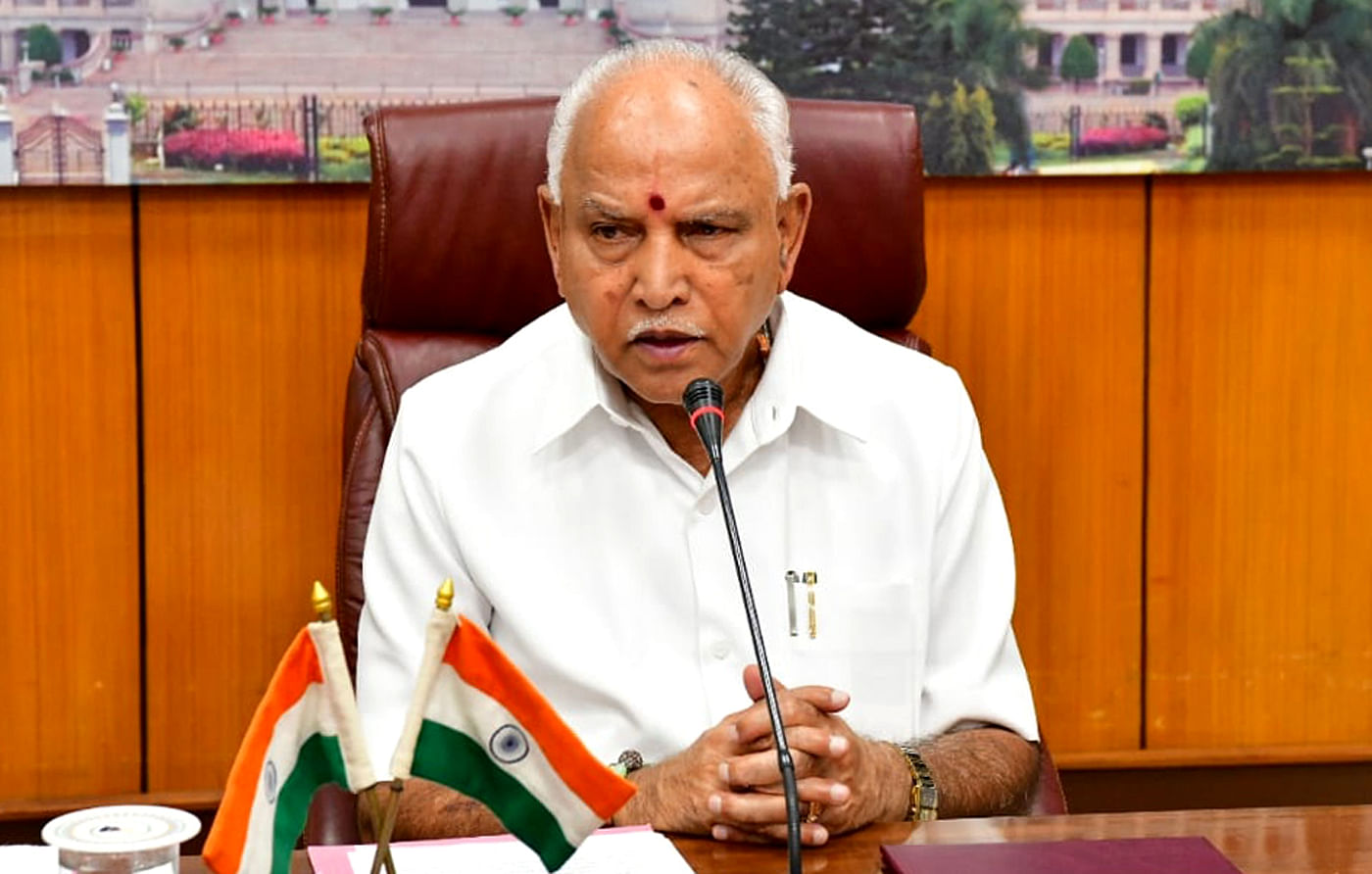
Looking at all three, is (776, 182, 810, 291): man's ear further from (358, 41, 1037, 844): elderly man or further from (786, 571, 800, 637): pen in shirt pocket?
(786, 571, 800, 637): pen in shirt pocket

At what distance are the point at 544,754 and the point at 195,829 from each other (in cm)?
22

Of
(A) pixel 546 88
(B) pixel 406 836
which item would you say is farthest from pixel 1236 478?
(B) pixel 406 836

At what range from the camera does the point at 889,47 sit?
105 inches

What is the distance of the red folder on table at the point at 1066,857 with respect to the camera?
4.51 feet

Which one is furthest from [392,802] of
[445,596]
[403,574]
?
[403,574]

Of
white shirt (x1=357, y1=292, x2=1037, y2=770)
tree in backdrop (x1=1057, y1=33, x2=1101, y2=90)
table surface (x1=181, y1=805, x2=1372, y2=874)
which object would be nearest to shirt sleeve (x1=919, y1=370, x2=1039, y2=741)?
white shirt (x1=357, y1=292, x2=1037, y2=770)

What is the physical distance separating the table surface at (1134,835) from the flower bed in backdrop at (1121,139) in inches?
53.8

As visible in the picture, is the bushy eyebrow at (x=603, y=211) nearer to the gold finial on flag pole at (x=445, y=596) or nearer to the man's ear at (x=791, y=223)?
the man's ear at (x=791, y=223)

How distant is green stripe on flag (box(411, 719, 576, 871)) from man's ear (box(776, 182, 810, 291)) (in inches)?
31.7

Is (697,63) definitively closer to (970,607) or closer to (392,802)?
(970,607)

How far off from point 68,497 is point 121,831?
161 centimetres

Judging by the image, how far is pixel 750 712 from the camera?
1.63 metres

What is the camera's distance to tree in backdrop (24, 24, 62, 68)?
99.9 inches

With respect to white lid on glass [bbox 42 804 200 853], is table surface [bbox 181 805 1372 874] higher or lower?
lower
